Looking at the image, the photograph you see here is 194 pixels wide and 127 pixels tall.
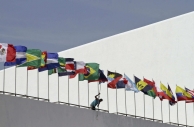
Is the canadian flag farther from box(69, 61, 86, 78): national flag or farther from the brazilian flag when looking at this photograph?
the brazilian flag

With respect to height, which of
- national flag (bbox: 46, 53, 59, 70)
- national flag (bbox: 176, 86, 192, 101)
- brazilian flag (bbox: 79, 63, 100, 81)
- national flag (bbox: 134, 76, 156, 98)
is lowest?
national flag (bbox: 176, 86, 192, 101)

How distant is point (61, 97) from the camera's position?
3684cm

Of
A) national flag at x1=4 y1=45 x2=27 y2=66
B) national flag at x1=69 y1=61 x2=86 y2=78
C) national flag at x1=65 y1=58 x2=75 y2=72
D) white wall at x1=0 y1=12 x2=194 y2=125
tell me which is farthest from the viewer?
white wall at x1=0 y1=12 x2=194 y2=125

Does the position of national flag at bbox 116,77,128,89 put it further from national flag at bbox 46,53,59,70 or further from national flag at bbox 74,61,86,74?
national flag at bbox 46,53,59,70

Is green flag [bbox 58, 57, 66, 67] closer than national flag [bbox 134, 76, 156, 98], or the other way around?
green flag [bbox 58, 57, 66, 67]

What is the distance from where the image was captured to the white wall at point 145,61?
3506 centimetres

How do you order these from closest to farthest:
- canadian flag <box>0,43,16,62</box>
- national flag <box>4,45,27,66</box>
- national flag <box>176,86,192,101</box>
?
1. canadian flag <box>0,43,16,62</box>
2. national flag <box>4,45,27,66</box>
3. national flag <box>176,86,192,101</box>

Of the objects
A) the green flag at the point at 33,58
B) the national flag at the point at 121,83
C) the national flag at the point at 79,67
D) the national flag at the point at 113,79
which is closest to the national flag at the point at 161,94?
the national flag at the point at 121,83

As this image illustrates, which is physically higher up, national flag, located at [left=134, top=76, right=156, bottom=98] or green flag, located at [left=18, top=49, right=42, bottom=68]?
green flag, located at [left=18, top=49, right=42, bottom=68]

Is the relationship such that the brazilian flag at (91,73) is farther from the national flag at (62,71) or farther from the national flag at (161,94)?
the national flag at (161,94)

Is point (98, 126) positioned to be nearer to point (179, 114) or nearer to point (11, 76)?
point (179, 114)

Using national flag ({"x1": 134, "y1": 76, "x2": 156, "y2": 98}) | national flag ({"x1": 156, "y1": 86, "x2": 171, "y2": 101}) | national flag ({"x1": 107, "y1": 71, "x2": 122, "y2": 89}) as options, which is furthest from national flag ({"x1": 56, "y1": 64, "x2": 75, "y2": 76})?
national flag ({"x1": 156, "y1": 86, "x2": 171, "y2": 101})

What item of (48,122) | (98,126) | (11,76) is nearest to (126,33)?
(11,76)

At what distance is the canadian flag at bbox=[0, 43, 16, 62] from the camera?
69.1 feet
